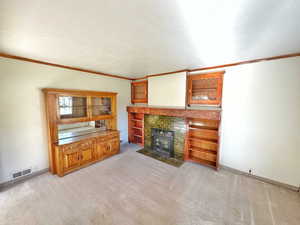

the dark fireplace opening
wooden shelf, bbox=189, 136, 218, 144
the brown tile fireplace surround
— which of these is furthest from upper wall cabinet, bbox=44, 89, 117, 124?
wooden shelf, bbox=189, 136, 218, 144

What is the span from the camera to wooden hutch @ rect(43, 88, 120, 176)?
8.88ft

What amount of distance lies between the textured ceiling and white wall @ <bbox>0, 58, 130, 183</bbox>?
1.39 feet

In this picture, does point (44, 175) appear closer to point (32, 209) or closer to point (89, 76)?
point (32, 209)

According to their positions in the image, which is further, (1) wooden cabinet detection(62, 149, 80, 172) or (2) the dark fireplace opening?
(2) the dark fireplace opening

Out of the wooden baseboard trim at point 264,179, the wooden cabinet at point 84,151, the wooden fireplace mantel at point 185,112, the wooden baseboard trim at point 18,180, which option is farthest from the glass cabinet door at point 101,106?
the wooden baseboard trim at point 264,179

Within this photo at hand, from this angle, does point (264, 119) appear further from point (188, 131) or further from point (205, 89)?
point (188, 131)

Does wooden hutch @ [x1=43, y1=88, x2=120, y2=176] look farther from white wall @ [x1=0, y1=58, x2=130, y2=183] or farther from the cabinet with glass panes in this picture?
white wall @ [x1=0, y1=58, x2=130, y2=183]

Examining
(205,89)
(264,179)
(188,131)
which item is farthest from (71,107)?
(264,179)

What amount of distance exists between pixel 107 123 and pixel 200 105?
2.97 meters

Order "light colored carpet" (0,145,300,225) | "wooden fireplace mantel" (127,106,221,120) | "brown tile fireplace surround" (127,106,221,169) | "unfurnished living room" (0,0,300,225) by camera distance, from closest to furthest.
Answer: "unfurnished living room" (0,0,300,225), "light colored carpet" (0,145,300,225), "wooden fireplace mantel" (127,106,221,120), "brown tile fireplace surround" (127,106,221,169)

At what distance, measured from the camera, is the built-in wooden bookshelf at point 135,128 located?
15.8 ft

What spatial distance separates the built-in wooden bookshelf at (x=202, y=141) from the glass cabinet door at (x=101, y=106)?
2.49 metres

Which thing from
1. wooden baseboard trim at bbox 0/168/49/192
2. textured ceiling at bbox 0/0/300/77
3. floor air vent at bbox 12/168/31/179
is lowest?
wooden baseboard trim at bbox 0/168/49/192

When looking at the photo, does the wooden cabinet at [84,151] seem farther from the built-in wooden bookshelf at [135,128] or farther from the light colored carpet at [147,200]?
the built-in wooden bookshelf at [135,128]
